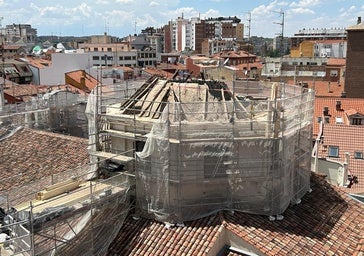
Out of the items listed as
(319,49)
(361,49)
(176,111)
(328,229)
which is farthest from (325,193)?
(319,49)

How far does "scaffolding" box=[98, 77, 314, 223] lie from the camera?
42.1 feet

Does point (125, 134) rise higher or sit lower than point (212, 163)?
higher

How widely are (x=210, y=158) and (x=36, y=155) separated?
9.87 metres

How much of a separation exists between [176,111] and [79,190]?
3592 mm

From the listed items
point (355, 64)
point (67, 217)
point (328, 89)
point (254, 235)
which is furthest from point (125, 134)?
point (355, 64)

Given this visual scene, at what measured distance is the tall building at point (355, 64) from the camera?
150ft

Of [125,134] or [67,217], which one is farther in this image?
[125,134]

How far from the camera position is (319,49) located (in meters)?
85.6

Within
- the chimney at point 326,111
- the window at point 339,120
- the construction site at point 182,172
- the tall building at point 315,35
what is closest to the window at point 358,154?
the window at point 339,120

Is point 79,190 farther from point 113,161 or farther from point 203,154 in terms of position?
point 203,154

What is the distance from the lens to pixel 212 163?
42.5 ft

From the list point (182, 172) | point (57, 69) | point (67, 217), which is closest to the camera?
point (67, 217)

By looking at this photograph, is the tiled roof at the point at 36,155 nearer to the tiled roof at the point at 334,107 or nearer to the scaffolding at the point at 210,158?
the scaffolding at the point at 210,158

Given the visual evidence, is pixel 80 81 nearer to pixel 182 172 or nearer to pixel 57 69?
pixel 57 69
